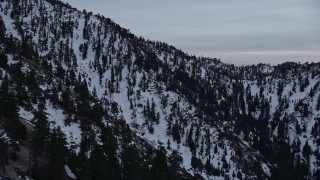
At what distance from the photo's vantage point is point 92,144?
110 m

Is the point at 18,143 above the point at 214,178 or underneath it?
above

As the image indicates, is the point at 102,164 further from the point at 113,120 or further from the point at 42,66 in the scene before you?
the point at 42,66

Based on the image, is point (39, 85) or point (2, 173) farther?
point (39, 85)

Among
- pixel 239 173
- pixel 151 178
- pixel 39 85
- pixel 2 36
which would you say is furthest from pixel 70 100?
pixel 239 173

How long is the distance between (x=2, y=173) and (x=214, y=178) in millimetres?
132360

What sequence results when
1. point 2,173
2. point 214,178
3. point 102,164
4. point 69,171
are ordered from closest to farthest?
point 2,173
point 102,164
point 69,171
point 214,178

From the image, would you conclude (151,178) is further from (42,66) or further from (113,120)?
(42,66)

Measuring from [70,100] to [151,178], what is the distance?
6821cm

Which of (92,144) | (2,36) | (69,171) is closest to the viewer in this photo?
(69,171)

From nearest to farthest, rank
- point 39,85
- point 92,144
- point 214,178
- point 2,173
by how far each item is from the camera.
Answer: point 2,173, point 92,144, point 39,85, point 214,178

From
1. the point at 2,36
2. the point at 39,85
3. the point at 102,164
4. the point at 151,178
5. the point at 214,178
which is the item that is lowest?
the point at 214,178

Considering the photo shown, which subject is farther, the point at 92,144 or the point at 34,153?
the point at 92,144

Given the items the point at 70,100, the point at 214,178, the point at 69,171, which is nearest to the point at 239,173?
the point at 214,178

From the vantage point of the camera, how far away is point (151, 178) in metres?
88.8
